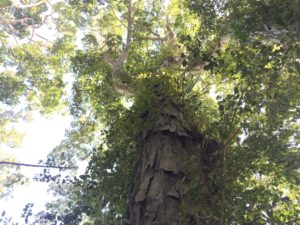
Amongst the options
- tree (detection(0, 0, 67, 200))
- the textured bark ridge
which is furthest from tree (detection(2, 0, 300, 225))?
tree (detection(0, 0, 67, 200))

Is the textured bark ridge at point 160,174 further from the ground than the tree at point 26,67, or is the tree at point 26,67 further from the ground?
the tree at point 26,67

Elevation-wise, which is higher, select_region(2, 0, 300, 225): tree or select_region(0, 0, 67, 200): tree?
select_region(0, 0, 67, 200): tree

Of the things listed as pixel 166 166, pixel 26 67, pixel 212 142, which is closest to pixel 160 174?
pixel 166 166

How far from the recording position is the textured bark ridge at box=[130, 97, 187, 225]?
3252 millimetres

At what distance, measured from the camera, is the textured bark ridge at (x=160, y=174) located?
10.7ft

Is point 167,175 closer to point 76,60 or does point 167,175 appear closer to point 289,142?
point 289,142

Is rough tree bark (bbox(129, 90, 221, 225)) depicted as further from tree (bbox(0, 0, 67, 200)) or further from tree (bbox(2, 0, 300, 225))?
tree (bbox(0, 0, 67, 200))

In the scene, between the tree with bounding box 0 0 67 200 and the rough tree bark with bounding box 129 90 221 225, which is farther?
the tree with bounding box 0 0 67 200

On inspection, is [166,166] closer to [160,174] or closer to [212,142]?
[160,174]

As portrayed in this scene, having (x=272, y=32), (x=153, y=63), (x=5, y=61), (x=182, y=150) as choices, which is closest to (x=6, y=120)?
(x=5, y=61)

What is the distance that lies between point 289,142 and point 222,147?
1805 millimetres

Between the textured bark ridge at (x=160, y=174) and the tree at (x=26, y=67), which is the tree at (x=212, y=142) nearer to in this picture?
the textured bark ridge at (x=160, y=174)

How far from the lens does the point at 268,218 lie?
129 inches

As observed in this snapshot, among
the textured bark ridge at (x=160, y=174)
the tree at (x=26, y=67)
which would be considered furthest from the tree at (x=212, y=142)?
the tree at (x=26, y=67)
